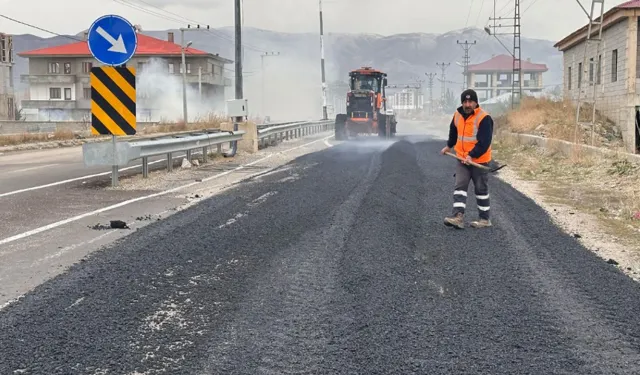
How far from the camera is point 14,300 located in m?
4.72

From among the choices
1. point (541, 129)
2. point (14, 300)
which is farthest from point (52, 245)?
point (541, 129)

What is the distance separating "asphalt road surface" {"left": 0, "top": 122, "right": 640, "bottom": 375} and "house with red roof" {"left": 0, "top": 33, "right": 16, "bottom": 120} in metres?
69.1

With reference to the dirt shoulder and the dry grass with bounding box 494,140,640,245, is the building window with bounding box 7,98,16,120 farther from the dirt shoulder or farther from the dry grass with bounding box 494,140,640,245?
the dry grass with bounding box 494,140,640,245

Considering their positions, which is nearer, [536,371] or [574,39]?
[536,371]

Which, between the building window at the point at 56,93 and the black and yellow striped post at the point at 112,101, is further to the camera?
the building window at the point at 56,93

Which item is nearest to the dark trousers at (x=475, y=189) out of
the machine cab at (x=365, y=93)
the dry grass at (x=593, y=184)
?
the dry grass at (x=593, y=184)

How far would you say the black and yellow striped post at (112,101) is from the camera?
37.3ft

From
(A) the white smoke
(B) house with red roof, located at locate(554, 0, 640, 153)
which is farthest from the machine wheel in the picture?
(A) the white smoke

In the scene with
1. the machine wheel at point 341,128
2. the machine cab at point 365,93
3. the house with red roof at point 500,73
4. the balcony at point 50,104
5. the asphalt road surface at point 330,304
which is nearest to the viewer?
the asphalt road surface at point 330,304

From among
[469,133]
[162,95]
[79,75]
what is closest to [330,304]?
[469,133]

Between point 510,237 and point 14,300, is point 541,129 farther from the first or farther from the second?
point 14,300

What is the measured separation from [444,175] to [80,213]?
24.8 feet

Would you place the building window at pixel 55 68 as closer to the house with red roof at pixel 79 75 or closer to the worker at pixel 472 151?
the house with red roof at pixel 79 75

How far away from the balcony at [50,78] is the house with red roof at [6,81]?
285 centimetres
